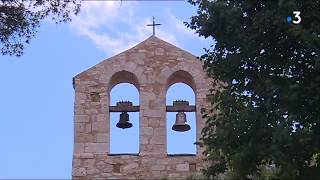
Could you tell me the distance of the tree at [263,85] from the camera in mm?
9273

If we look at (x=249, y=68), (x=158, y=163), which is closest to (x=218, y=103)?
(x=249, y=68)

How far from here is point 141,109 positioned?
13.0 m

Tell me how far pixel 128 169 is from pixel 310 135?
12.8 feet

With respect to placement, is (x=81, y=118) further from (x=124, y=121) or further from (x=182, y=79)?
(x=182, y=79)

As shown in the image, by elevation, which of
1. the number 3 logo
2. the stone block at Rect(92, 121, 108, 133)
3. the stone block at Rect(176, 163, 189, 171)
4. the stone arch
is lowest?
the stone block at Rect(176, 163, 189, 171)

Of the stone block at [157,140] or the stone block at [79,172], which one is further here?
the stone block at [157,140]

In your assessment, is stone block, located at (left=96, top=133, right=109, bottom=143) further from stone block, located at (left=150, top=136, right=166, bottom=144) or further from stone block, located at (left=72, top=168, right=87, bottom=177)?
stone block, located at (left=150, top=136, right=166, bottom=144)

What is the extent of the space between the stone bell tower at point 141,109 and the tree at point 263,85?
2.41 metres

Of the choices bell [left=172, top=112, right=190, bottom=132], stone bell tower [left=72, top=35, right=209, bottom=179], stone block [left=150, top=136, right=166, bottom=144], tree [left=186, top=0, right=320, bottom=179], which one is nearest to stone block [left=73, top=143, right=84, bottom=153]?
stone bell tower [left=72, top=35, right=209, bottom=179]

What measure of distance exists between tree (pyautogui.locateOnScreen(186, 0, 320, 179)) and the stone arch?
8.99ft

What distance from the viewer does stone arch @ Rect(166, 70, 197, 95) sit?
13297 millimetres

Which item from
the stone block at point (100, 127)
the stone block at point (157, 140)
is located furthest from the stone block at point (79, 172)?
the stone block at point (157, 140)

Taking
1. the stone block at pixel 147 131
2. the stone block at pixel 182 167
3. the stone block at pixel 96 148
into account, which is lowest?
the stone block at pixel 182 167

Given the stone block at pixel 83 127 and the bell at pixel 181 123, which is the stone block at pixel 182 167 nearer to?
the bell at pixel 181 123
